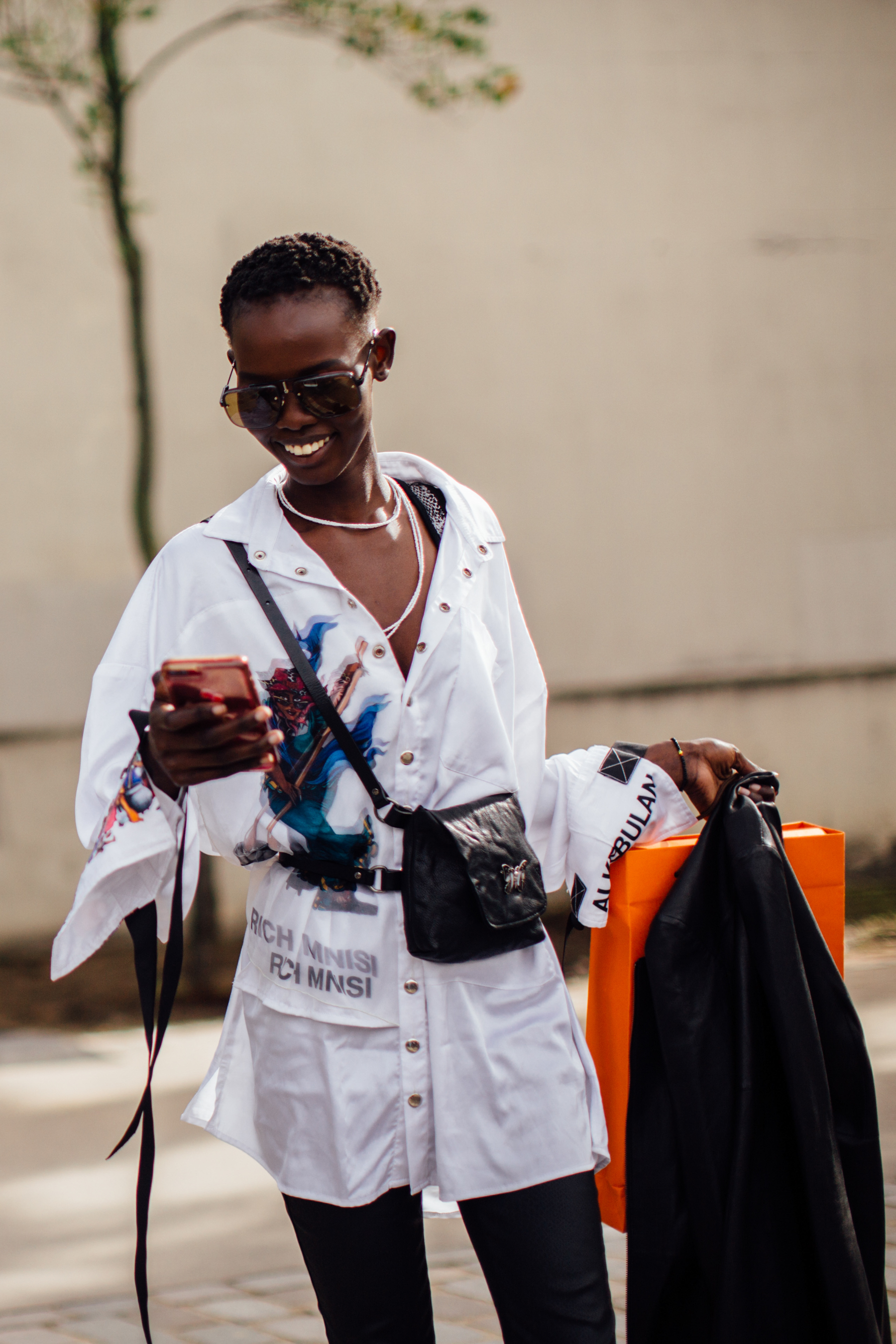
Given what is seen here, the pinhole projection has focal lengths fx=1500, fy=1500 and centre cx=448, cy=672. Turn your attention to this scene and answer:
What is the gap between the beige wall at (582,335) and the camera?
712cm

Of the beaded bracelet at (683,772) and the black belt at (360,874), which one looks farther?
the beaded bracelet at (683,772)

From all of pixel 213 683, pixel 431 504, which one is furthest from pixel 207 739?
pixel 431 504

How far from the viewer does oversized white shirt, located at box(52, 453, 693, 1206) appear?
209 centimetres

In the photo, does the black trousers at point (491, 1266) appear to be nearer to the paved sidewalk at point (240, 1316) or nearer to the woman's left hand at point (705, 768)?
the woman's left hand at point (705, 768)

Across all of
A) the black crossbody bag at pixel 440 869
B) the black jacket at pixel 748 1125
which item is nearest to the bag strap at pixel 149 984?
the black crossbody bag at pixel 440 869

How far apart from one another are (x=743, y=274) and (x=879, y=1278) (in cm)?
656

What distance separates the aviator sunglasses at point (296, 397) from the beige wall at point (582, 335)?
17.2ft

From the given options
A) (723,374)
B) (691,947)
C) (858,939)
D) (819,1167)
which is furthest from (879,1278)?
(723,374)

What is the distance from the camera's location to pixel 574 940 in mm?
7566

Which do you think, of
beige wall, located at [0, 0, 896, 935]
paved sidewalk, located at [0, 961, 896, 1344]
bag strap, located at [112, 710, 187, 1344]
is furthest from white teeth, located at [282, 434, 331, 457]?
beige wall, located at [0, 0, 896, 935]

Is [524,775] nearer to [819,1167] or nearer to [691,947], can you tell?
[691,947]

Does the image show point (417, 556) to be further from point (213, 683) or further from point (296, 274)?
point (213, 683)

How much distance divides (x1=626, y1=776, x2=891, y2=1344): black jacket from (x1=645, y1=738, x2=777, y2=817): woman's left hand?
0.33 feet

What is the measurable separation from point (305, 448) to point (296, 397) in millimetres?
→ 77
